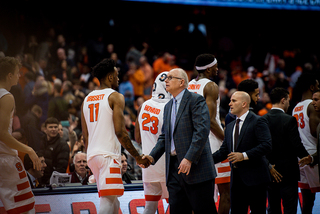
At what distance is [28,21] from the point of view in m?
12.2

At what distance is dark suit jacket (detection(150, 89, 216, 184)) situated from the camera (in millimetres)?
3703

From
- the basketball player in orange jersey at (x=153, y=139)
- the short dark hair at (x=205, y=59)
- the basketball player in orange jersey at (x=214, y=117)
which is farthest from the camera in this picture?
the short dark hair at (x=205, y=59)

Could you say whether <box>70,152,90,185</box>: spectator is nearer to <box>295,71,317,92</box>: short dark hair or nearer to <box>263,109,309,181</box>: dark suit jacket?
<box>263,109,309,181</box>: dark suit jacket

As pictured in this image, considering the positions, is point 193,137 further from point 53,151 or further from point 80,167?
point 53,151

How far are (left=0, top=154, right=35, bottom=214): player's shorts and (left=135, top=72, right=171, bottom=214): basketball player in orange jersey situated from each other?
1469 millimetres

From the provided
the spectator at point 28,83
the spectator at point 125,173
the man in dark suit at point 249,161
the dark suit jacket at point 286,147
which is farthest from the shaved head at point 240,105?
the spectator at point 28,83

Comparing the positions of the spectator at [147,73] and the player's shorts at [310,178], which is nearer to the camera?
the player's shorts at [310,178]

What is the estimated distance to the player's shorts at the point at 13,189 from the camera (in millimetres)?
4180

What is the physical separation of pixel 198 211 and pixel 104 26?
11.2 metres

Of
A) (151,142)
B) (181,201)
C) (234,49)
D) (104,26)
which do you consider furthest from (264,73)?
(181,201)

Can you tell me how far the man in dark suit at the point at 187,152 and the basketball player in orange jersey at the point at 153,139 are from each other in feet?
2.58

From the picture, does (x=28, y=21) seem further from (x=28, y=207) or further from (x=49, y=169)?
(x=28, y=207)

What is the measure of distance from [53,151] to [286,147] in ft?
12.6

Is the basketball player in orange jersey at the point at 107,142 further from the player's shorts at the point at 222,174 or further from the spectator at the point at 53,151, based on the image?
the spectator at the point at 53,151
